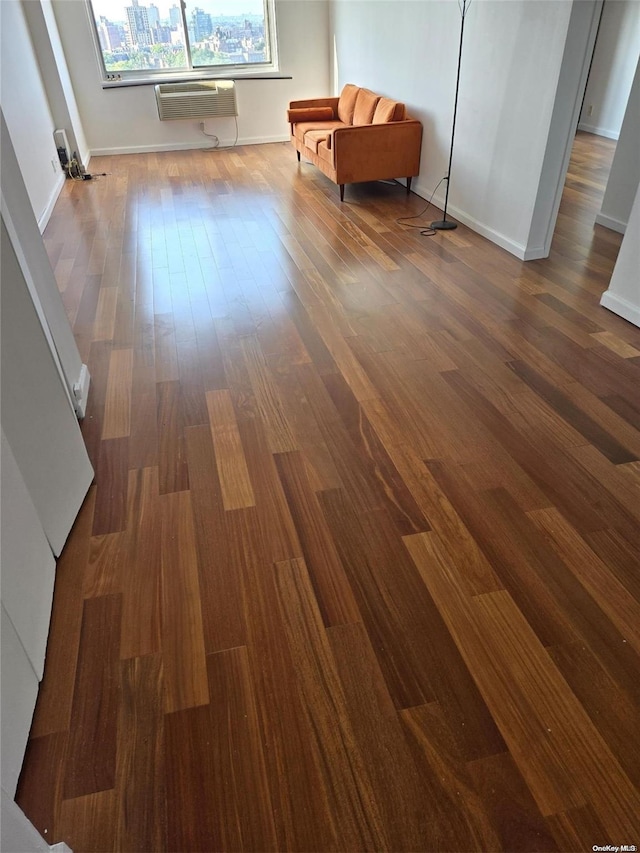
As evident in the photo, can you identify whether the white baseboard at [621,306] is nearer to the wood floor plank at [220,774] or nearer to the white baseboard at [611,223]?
the white baseboard at [611,223]

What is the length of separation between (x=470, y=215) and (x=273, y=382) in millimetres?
2810

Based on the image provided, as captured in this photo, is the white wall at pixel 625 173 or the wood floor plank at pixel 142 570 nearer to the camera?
the wood floor plank at pixel 142 570

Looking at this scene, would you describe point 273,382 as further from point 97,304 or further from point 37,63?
point 37,63

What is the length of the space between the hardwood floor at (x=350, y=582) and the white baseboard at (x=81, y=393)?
0.19ft

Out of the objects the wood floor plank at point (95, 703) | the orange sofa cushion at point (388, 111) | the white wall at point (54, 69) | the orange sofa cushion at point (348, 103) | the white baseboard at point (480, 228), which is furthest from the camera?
the orange sofa cushion at point (348, 103)

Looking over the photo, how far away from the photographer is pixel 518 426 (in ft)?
8.01

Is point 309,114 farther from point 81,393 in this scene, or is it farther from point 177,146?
point 81,393

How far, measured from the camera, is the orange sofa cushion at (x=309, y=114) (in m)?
6.57

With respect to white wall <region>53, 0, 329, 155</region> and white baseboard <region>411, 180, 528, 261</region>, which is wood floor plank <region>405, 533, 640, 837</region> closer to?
white baseboard <region>411, 180, 528, 261</region>

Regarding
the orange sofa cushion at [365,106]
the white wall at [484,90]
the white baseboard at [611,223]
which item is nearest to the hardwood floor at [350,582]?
the white wall at [484,90]

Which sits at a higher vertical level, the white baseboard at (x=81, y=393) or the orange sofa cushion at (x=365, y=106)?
the orange sofa cushion at (x=365, y=106)

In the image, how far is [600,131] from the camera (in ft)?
26.1

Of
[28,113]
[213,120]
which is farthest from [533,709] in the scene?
[213,120]

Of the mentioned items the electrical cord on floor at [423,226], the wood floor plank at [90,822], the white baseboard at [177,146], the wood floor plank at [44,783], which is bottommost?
the electrical cord on floor at [423,226]
